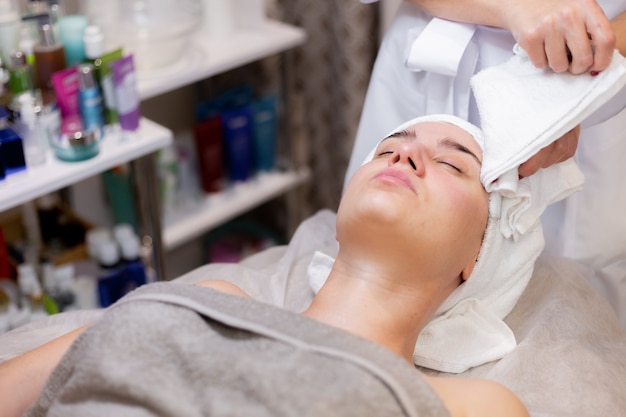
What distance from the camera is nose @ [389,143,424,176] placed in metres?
1.26

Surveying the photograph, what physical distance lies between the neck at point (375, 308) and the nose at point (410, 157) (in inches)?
6.7

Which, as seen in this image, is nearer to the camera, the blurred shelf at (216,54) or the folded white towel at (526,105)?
the folded white towel at (526,105)

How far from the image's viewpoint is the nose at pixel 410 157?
4.13 feet

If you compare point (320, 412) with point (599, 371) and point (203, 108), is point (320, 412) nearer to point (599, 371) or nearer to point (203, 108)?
point (599, 371)

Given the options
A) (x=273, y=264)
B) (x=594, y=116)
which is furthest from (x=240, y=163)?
(x=594, y=116)

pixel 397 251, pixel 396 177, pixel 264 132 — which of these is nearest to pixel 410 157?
pixel 396 177

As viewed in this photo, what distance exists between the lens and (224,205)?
2244 millimetres

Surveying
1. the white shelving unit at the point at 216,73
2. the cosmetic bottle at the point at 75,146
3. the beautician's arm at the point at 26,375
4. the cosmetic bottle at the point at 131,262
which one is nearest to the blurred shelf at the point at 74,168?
the cosmetic bottle at the point at 75,146

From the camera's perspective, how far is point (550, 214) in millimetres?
1561

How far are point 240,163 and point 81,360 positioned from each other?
4.07 ft

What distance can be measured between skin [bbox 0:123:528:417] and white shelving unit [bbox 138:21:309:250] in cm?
79

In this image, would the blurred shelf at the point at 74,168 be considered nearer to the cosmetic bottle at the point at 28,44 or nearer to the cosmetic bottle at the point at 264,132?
the cosmetic bottle at the point at 28,44

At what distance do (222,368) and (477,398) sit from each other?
356 mm

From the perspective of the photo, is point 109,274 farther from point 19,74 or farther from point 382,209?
point 382,209
